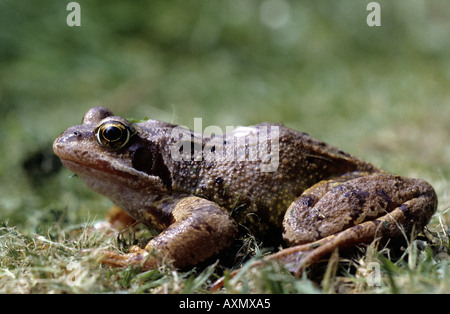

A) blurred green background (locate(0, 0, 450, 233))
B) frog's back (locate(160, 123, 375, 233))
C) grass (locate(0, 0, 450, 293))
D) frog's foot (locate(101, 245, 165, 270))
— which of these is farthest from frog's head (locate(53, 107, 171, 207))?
blurred green background (locate(0, 0, 450, 233))

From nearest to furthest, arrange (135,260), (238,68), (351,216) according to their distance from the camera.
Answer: (135,260)
(351,216)
(238,68)

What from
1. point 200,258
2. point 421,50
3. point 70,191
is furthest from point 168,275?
point 421,50

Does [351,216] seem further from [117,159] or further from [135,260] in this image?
[117,159]

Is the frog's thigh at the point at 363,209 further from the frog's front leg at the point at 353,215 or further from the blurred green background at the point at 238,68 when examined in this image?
the blurred green background at the point at 238,68

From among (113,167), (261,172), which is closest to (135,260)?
(113,167)

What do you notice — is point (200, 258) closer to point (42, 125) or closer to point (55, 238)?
point (55, 238)
